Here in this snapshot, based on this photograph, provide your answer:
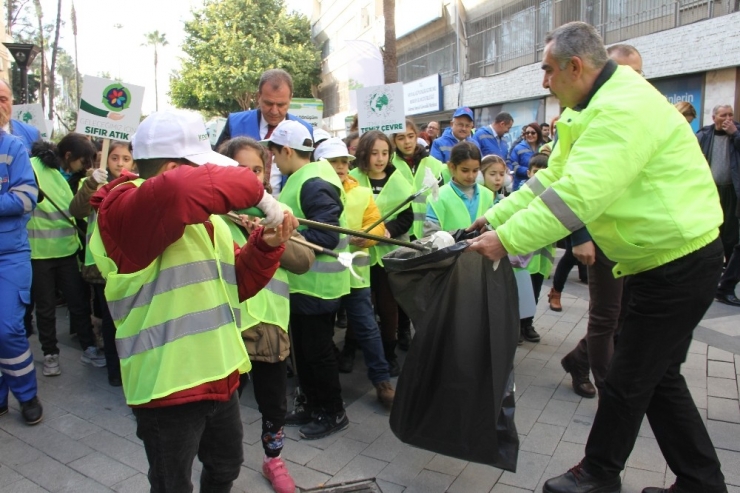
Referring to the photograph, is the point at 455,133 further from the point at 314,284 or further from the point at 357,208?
the point at 314,284

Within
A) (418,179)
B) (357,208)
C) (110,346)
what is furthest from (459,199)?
(110,346)

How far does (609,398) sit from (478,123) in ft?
60.1

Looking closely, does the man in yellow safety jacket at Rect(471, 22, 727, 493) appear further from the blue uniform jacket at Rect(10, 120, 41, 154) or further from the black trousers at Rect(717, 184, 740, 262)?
the blue uniform jacket at Rect(10, 120, 41, 154)

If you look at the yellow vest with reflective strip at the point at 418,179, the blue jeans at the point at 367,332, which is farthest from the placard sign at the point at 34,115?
the blue jeans at the point at 367,332

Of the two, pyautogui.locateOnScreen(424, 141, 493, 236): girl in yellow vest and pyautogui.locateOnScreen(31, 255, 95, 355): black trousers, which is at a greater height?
pyautogui.locateOnScreen(424, 141, 493, 236): girl in yellow vest

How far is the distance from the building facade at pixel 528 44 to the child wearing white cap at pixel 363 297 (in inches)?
380

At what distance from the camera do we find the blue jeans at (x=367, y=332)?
157 inches

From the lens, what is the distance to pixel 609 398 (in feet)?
9.01

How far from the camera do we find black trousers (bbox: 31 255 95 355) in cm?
475

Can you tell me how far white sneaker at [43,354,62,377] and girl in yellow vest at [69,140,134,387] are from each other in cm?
48

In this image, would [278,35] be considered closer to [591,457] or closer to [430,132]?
[430,132]

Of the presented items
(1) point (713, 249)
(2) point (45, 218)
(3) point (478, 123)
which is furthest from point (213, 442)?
(3) point (478, 123)

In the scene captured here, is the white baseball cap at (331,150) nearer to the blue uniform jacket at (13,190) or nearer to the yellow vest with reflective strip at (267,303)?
the yellow vest with reflective strip at (267,303)

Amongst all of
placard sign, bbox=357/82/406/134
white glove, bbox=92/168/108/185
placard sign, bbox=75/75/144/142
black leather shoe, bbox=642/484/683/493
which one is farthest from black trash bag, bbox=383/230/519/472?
placard sign, bbox=357/82/406/134
